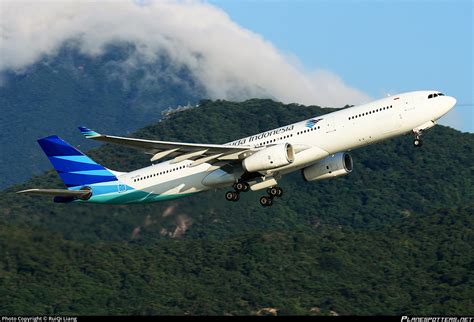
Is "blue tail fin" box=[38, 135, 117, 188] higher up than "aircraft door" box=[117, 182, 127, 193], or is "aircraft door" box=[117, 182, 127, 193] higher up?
"blue tail fin" box=[38, 135, 117, 188]

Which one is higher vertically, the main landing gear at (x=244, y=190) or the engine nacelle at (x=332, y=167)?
the engine nacelle at (x=332, y=167)

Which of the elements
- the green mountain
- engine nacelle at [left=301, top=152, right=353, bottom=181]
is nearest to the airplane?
engine nacelle at [left=301, top=152, right=353, bottom=181]

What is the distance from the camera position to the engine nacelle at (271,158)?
54.3 meters

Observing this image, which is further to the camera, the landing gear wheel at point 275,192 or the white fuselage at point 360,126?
the landing gear wheel at point 275,192

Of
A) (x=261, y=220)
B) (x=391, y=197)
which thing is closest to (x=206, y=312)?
(x=261, y=220)

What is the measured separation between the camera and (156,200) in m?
60.5

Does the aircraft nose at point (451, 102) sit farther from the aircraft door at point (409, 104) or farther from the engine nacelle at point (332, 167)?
the engine nacelle at point (332, 167)

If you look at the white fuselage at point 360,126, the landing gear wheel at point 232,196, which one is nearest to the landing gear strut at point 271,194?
the landing gear wheel at point 232,196

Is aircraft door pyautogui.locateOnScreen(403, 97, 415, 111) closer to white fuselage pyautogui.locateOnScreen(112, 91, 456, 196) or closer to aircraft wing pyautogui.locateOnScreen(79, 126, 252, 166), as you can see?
white fuselage pyautogui.locateOnScreen(112, 91, 456, 196)

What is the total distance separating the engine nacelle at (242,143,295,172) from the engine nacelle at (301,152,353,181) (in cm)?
473

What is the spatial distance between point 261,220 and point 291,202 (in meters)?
11.3

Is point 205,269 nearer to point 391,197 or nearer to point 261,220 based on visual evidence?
point 261,220

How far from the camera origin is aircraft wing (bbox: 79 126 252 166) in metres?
52.9

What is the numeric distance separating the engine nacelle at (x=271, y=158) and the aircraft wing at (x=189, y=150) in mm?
973
